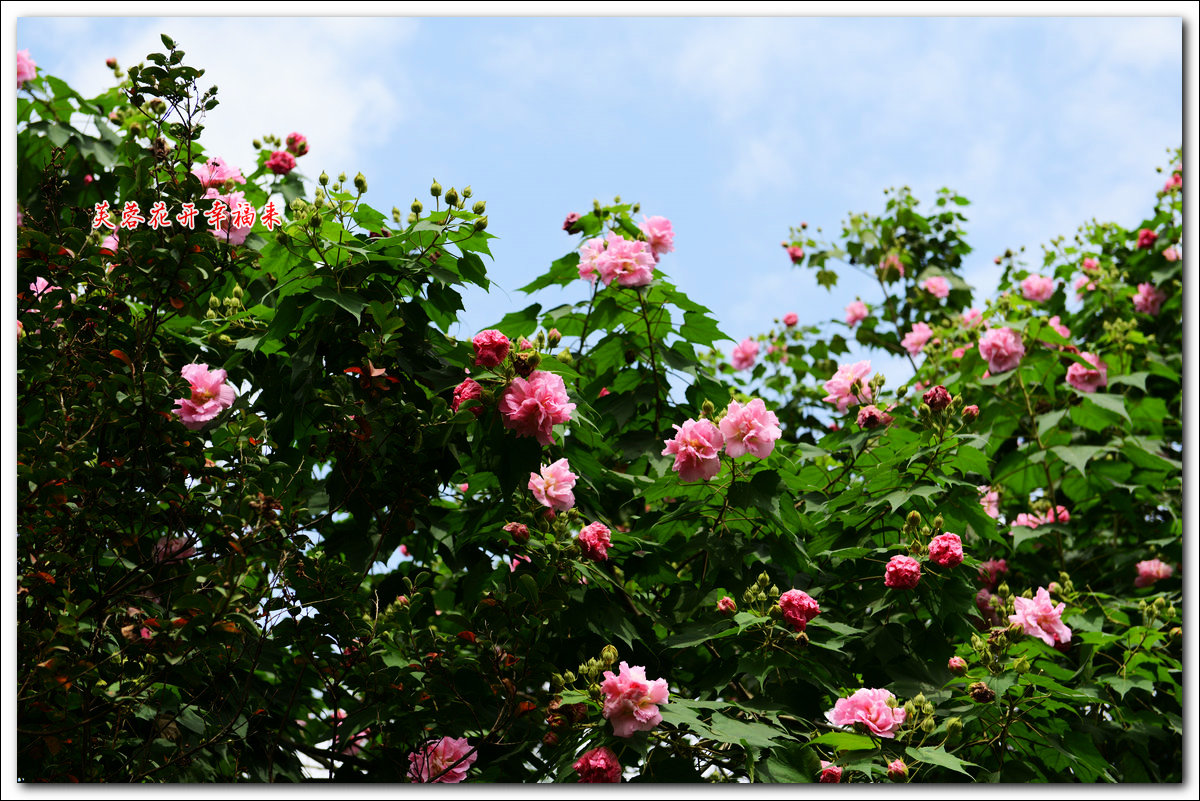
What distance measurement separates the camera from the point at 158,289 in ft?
7.56

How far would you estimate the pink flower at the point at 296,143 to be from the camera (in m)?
3.77

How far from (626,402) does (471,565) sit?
2.24ft

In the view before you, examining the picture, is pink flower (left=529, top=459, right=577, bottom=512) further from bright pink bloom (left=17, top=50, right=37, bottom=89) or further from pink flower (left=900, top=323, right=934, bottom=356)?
pink flower (left=900, top=323, right=934, bottom=356)

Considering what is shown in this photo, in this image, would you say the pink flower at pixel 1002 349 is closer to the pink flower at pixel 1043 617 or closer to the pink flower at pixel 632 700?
the pink flower at pixel 1043 617

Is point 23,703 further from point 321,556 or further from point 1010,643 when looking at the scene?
point 1010,643

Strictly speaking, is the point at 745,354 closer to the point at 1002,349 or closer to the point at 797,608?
the point at 1002,349

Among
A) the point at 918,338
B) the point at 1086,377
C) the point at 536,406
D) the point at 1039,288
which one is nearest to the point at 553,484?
the point at 536,406

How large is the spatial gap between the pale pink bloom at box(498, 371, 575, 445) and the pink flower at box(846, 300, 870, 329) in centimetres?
404

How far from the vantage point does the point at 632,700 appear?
2137 mm

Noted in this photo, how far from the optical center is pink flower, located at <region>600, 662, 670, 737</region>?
212cm

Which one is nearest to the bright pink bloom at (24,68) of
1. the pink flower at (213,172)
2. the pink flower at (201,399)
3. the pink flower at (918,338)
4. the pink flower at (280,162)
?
the pink flower at (280,162)

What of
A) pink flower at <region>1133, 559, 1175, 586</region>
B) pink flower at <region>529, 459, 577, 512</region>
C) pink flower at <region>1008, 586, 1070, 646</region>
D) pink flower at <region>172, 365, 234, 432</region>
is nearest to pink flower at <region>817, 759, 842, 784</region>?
pink flower at <region>529, 459, 577, 512</region>

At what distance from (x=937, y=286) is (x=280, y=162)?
3.91 meters

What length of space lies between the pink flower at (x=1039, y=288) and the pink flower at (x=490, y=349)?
400cm
